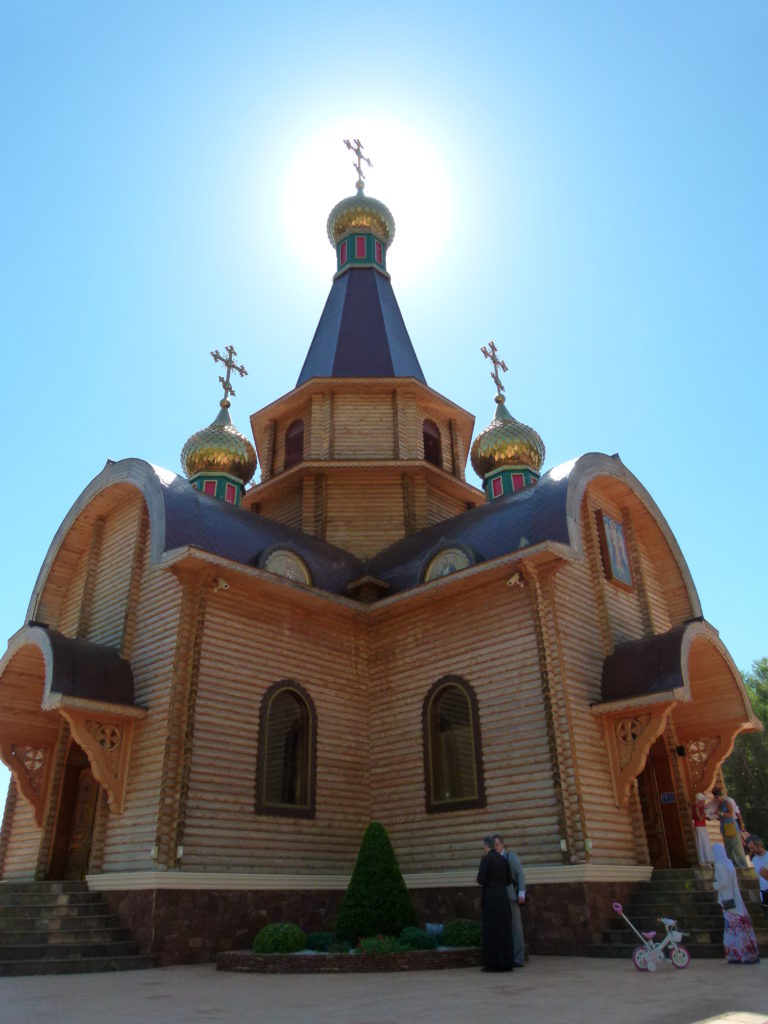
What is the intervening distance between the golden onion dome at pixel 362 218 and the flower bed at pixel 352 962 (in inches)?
742

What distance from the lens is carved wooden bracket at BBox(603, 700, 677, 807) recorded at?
9820 millimetres

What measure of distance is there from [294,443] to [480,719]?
366 inches

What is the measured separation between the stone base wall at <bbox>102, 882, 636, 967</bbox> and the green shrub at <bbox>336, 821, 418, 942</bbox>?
161 cm

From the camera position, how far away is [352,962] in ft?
24.5

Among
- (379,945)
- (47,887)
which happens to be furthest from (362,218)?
(379,945)

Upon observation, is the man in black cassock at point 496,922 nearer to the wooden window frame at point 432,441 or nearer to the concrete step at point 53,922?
the concrete step at point 53,922

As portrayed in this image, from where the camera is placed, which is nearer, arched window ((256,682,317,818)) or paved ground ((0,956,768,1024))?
paved ground ((0,956,768,1024))

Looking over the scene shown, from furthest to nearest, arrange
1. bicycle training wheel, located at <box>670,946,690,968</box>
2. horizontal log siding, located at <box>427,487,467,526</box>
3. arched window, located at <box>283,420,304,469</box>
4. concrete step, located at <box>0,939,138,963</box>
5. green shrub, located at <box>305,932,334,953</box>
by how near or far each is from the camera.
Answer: arched window, located at <box>283,420,304,469</box> < horizontal log siding, located at <box>427,487,467,526</box> < green shrub, located at <box>305,932,334,953</box> < concrete step, located at <box>0,939,138,963</box> < bicycle training wheel, located at <box>670,946,690,968</box>

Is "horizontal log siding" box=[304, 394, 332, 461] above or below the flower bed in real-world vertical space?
above

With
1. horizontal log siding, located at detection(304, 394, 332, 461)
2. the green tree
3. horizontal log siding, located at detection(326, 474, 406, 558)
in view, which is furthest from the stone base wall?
the green tree

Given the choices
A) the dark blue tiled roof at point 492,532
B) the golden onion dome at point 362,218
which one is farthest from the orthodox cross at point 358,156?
the dark blue tiled roof at point 492,532

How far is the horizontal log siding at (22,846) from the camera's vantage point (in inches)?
444

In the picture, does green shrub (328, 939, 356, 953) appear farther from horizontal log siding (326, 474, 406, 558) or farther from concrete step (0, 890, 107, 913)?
horizontal log siding (326, 474, 406, 558)

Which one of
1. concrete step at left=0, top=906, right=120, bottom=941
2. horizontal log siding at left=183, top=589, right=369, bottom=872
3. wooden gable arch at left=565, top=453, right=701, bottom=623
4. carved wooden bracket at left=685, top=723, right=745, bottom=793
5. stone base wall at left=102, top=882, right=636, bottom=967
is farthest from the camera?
wooden gable arch at left=565, top=453, right=701, bottom=623
